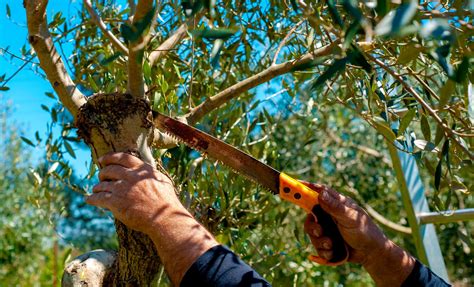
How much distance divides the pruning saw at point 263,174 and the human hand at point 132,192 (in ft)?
1.00

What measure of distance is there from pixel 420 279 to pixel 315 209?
0.41 metres

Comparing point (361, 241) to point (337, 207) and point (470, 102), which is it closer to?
point (337, 207)

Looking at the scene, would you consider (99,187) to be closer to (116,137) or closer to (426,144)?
(116,137)

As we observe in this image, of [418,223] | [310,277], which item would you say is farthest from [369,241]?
[310,277]

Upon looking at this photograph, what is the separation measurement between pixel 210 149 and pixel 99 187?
513mm

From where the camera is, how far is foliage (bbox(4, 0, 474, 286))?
1.19m

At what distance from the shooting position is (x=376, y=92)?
2.21 metres

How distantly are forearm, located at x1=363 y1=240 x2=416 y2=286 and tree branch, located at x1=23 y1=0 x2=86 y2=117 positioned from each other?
3.53ft

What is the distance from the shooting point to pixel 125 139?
→ 188cm

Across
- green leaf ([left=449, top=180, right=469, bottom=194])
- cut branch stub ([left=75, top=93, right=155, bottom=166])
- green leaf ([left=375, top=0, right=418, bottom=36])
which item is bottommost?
green leaf ([left=449, top=180, right=469, bottom=194])

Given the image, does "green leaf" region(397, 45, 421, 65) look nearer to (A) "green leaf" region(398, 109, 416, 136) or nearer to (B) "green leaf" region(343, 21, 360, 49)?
(B) "green leaf" region(343, 21, 360, 49)

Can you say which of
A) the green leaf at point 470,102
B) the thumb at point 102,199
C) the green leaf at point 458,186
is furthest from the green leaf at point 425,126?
the thumb at point 102,199

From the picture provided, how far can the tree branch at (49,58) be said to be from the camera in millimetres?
1965

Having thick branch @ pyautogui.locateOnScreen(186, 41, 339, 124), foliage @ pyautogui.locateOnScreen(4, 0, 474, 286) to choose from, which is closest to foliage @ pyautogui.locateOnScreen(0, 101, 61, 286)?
foliage @ pyautogui.locateOnScreen(4, 0, 474, 286)
